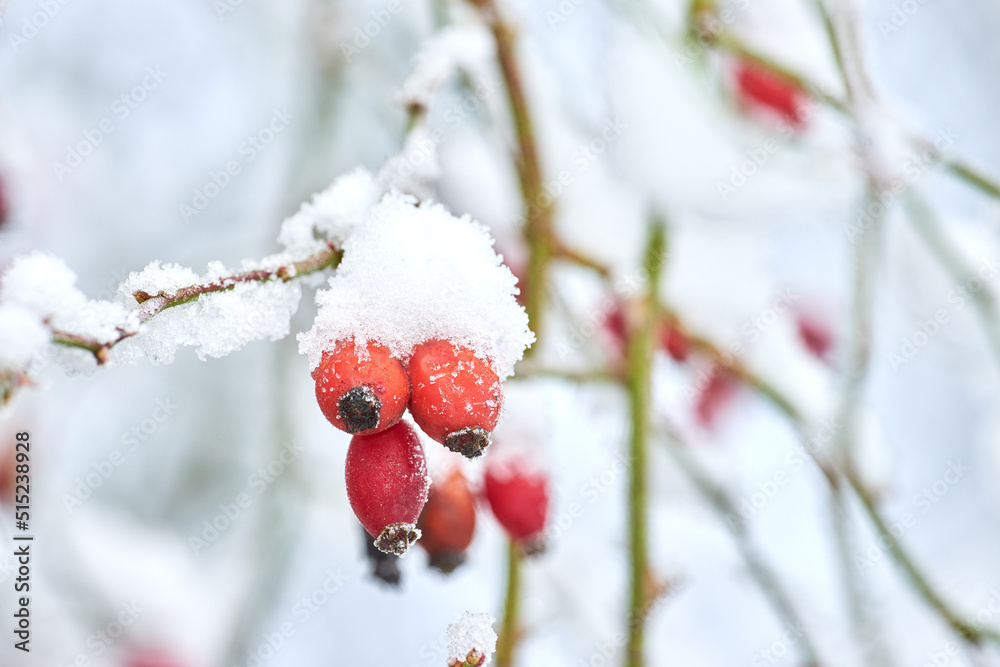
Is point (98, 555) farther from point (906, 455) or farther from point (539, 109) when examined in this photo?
point (906, 455)

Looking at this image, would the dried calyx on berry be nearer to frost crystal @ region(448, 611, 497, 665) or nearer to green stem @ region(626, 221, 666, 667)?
frost crystal @ region(448, 611, 497, 665)

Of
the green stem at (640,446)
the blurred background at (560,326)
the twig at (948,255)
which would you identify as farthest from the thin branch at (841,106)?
the green stem at (640,446)

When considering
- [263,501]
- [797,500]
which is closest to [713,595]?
[797,500]

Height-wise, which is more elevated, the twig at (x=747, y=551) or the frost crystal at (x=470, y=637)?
the frost crystal at (x=470, y=637)

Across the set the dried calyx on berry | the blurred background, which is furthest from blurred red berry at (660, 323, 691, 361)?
the dried calyx on berry

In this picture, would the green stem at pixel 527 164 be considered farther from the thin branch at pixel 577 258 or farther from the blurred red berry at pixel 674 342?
the blurred red berry at pixel 674 342

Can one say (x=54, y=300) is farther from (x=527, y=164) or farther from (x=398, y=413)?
(x=527, y=164)

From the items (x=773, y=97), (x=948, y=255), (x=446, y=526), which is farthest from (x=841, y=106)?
(x=446, y=526)
